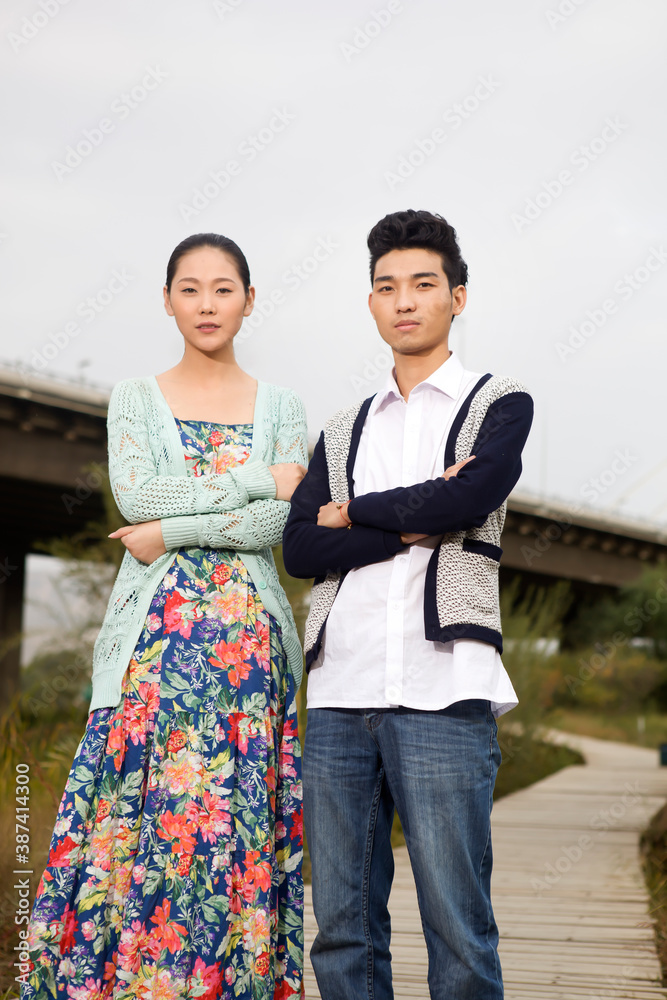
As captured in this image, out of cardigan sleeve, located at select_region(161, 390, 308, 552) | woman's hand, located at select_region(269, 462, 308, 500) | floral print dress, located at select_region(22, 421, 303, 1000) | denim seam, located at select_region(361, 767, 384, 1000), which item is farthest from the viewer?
woman's hand, located at select_region(269, 462, 308, 500)

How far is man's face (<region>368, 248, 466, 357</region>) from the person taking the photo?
2266 mm

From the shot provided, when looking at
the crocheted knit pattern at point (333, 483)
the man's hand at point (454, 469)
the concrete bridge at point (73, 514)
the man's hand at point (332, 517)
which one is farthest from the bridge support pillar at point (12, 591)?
the man's hand at point (454, 469)

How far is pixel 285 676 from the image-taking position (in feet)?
8.14

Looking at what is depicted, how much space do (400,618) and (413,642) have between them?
0.06 metres

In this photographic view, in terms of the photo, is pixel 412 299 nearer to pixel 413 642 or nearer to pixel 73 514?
pixel 413 642

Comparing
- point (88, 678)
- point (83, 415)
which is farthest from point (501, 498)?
point (83, 415)

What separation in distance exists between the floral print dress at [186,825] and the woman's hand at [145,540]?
60 mm

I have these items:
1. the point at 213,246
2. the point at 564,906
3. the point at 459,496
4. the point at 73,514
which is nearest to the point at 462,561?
Result: the point at 459,496

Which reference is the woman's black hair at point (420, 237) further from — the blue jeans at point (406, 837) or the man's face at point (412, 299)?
the blue jeans at point (406, 837)

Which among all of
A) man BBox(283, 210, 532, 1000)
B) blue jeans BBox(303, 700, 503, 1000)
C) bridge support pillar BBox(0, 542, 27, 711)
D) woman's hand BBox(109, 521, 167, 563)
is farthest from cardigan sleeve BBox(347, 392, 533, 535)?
bridge support pillar BBox(0, 542, 27, 711)

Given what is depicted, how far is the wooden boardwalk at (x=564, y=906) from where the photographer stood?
3441 millimetres

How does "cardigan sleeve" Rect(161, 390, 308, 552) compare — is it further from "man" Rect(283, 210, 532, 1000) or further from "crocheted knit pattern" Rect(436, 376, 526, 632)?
"crocheted knit pattern" Rect(436, 376, 526, 632)

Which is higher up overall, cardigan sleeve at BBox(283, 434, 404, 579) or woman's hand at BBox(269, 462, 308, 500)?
woman's hand at BBox(269, 462, 308, 500)

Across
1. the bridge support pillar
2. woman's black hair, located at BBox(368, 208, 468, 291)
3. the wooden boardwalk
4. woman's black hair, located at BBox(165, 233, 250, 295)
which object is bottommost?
the wooden boardwalk
